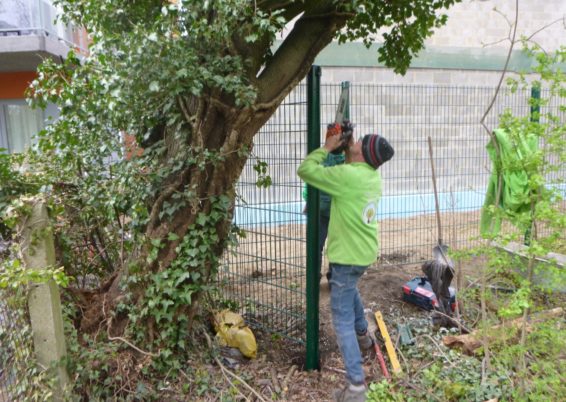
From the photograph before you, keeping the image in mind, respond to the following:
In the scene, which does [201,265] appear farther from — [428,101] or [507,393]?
[428,101]

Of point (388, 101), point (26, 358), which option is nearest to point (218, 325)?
point (26, 358)

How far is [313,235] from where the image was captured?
11.8ft

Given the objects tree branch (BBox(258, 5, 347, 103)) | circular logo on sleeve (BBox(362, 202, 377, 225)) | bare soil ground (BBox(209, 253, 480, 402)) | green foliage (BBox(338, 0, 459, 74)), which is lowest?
bare soil ground (BBox(209, 253, 480, 402))

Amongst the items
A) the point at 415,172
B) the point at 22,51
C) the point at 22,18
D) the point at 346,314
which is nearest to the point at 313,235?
the point at 346,314

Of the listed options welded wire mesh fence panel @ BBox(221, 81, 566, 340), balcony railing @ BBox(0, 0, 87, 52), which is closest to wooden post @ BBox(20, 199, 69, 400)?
welded wire mesh fence panel @ BBox(221, 81, 566, 340)

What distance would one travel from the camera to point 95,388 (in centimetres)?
301

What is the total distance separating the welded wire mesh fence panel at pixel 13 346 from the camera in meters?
2.71

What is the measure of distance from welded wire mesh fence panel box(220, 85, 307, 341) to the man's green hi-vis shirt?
0.58 meters

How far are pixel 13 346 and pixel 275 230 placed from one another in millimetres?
2116

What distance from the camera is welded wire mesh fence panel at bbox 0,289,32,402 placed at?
2709 millimetres

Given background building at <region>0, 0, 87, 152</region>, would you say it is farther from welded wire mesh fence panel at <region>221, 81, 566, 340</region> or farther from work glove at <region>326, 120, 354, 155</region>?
work glove at <region>326, 120, 354, 155</region>

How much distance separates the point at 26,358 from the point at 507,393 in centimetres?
316

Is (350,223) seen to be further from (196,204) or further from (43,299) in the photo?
(43,299)

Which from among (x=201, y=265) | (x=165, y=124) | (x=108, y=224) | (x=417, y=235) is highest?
(x=165, y=124)
